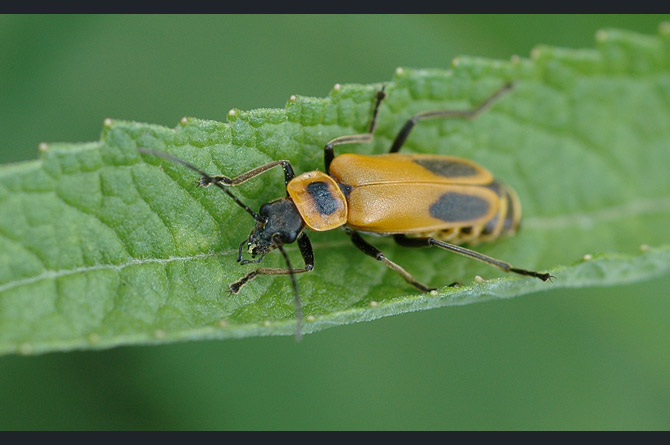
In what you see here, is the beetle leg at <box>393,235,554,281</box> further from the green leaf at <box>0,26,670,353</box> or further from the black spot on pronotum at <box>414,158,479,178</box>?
the black spot on pronotum at <box>414,158,479,178</box>

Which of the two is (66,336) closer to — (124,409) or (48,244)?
(48,244)

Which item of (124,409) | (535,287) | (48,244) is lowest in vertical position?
(124,409)

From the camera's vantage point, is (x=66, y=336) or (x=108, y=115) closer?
(x=66, y=336)

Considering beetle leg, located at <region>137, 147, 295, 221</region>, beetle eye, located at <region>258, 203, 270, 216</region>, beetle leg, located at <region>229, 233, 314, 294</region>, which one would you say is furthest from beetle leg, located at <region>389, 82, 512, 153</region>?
beetle eye, located at <region>258, 203, 270, 216</region>

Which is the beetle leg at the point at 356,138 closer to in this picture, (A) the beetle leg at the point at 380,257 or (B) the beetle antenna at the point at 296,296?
(A) the beetle leg at the point at 380,257

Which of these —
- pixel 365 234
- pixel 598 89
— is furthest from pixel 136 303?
pixel 598 89

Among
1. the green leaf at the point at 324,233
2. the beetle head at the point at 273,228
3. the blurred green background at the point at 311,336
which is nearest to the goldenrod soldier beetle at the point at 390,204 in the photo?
the beetle head at the point at 273,228

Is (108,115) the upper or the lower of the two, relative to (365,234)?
upper
